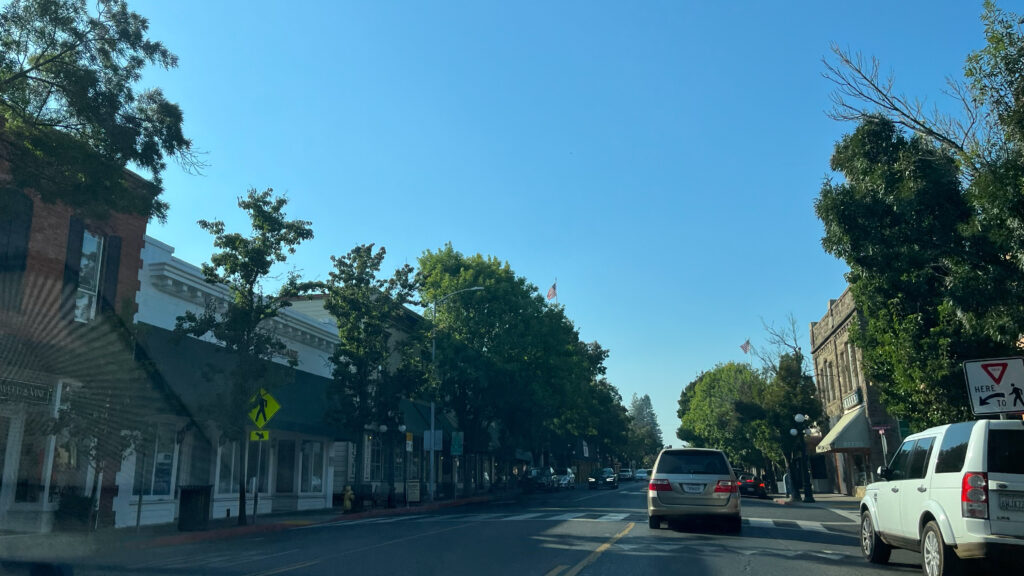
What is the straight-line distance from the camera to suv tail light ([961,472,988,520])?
803cm

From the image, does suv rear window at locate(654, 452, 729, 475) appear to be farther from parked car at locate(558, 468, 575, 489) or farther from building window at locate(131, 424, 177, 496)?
parked car at locate(558, 468, 575, 489)

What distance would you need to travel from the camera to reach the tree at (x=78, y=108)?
1339 cm

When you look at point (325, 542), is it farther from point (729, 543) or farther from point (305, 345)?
point (305, 345)

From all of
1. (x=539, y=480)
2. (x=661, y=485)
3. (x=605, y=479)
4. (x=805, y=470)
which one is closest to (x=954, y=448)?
(x=661, y=485)

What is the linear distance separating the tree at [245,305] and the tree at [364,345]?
6.27 meters

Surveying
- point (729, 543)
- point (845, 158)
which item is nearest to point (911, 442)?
point (729, 543)

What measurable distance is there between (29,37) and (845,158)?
15.5 meters

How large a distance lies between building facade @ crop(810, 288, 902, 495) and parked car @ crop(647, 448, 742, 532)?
14603 mm

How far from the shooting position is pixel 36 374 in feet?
58.7

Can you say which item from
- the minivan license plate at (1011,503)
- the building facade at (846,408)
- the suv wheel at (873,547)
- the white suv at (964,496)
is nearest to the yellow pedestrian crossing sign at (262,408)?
the suv wheel at (873,547)

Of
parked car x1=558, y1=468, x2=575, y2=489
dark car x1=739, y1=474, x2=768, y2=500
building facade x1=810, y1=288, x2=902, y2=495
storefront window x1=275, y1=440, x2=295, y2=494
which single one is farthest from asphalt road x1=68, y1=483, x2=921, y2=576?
parked car x1=558, y1=468, x2=575, y2=489

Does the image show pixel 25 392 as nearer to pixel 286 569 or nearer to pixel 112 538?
pixel 112 538

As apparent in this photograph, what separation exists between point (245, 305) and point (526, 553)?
13050 mm

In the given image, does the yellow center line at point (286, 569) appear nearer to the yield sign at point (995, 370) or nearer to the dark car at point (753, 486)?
the yield sign at point (995, 370)
